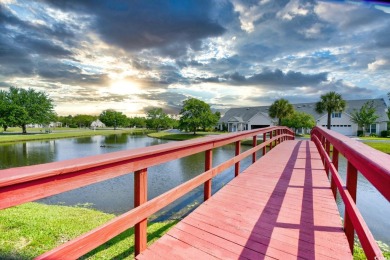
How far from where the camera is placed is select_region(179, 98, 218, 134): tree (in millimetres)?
48406

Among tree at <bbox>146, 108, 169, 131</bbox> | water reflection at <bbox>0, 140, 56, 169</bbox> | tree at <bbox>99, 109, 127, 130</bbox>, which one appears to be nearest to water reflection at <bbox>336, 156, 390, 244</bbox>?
water reflection at <bbox>0, 140, 56, 169</bbox>

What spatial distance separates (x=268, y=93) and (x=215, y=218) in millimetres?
54888

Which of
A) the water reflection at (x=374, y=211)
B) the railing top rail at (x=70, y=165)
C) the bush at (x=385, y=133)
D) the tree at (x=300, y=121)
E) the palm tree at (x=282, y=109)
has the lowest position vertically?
the water reflection at (x=374, y=211)

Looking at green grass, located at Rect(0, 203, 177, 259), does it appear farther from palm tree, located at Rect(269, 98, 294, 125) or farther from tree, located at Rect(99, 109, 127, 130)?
tree, located at Rect(99, 109, 127, 130)

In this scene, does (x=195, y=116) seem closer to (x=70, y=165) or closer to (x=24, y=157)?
(x=24, y=157)

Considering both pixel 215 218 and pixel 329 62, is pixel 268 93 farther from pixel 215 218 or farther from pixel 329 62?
pixel 215 218

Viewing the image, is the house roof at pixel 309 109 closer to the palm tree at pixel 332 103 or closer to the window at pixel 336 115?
the window at pixel 336 115

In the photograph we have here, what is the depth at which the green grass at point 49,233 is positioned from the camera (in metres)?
3.56

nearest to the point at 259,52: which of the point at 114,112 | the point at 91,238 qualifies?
the point at 91,238

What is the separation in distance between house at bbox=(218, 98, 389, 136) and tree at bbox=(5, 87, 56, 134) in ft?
150

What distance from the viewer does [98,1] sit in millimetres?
8508

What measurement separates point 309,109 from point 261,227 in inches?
2072

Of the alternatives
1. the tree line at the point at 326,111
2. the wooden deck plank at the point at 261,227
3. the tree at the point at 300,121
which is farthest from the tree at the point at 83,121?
the wooden deck plank at the point at 261,227

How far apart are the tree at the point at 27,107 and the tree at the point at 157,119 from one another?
115 feet
